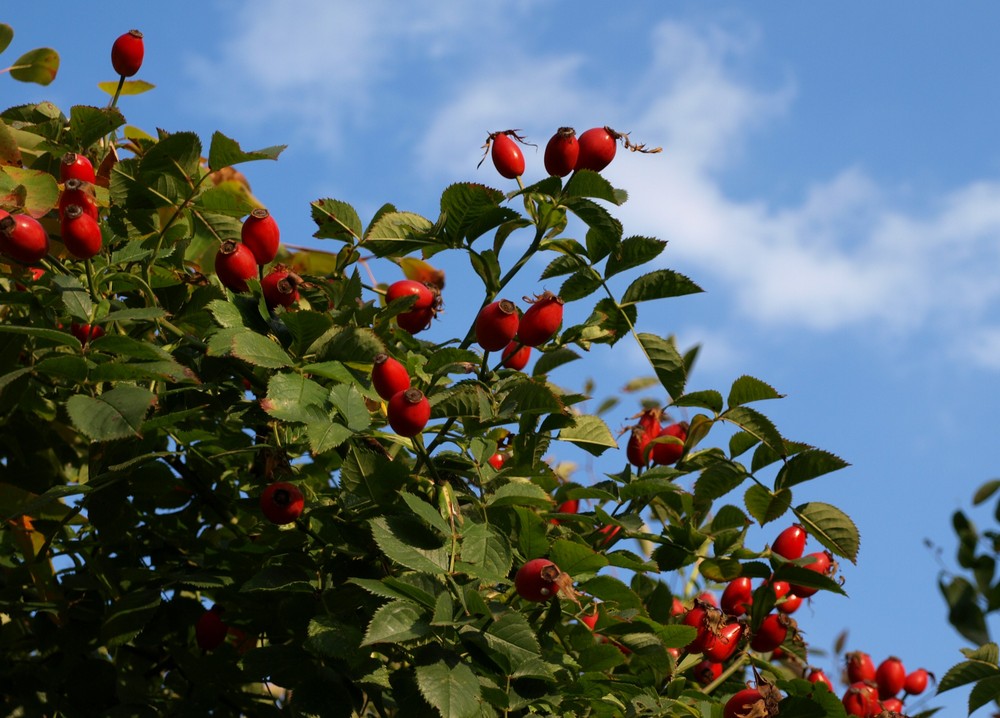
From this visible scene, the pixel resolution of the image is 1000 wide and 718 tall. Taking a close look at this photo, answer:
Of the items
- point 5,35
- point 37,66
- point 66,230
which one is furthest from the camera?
point 37,66

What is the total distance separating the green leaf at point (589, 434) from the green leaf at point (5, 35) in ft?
5.16

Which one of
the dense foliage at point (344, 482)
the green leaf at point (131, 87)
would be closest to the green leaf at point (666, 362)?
the dense foliage at point (344, 482)

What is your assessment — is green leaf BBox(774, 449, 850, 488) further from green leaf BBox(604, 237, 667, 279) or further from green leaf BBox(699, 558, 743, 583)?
green leaf BBox(604, 237, 667, 279)

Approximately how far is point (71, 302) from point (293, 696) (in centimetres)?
66

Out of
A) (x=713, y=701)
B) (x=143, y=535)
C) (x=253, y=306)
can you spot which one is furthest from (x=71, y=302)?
(x=713, y=701)

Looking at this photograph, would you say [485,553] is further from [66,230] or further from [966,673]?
[966,673]

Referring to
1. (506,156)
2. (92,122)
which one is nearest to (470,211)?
(506,156)

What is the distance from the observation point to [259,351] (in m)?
1.48

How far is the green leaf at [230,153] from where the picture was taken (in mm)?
1736

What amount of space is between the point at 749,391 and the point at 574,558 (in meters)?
0.49

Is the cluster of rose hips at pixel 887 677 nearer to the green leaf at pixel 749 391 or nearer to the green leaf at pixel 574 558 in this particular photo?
the green leaf at pixel 749 391

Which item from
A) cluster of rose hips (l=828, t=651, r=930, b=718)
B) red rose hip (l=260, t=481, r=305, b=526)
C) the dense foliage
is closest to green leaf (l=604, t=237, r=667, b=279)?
the dense foliage

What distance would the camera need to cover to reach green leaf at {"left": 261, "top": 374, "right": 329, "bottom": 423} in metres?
1.39

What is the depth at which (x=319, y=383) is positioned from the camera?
62.9 inches
